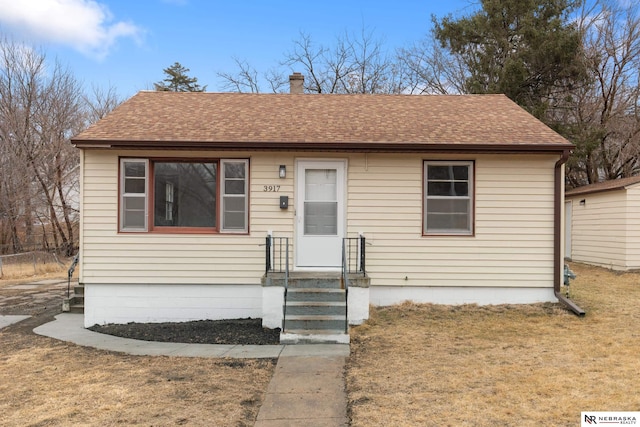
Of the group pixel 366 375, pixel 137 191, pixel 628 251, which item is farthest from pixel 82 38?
pixel 628 251

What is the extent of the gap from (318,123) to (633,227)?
9586 millimetres

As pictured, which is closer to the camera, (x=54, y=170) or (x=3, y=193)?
(x=3, y=193)

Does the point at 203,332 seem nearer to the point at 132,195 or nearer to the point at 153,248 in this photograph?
the point at 153,248

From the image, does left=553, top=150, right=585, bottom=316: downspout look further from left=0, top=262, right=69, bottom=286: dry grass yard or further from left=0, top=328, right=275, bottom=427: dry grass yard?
left=0, top=262, right=69, bottom=286: dry grass yard

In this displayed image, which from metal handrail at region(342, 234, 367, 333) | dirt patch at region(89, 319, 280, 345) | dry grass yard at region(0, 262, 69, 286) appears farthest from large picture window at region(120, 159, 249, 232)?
dry grass yard at region(0, 262, 69, 286)

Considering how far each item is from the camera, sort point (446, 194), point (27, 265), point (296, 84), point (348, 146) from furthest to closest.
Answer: point (27, 265)
point (296, 84)
point (446, 194)
point (348, 146)

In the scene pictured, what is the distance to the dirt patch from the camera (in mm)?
6746

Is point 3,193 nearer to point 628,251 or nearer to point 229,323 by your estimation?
point 229,323

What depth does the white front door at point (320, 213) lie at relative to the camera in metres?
8.14

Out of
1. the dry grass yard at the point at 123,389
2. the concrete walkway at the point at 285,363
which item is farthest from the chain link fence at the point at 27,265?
the dry grass yard at the point at 123,389

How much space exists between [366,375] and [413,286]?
3406mm

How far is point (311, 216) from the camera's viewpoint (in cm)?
820

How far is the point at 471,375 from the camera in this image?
4.84 metres

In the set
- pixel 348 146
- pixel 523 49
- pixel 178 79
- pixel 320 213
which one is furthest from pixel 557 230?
pixel 178 79
